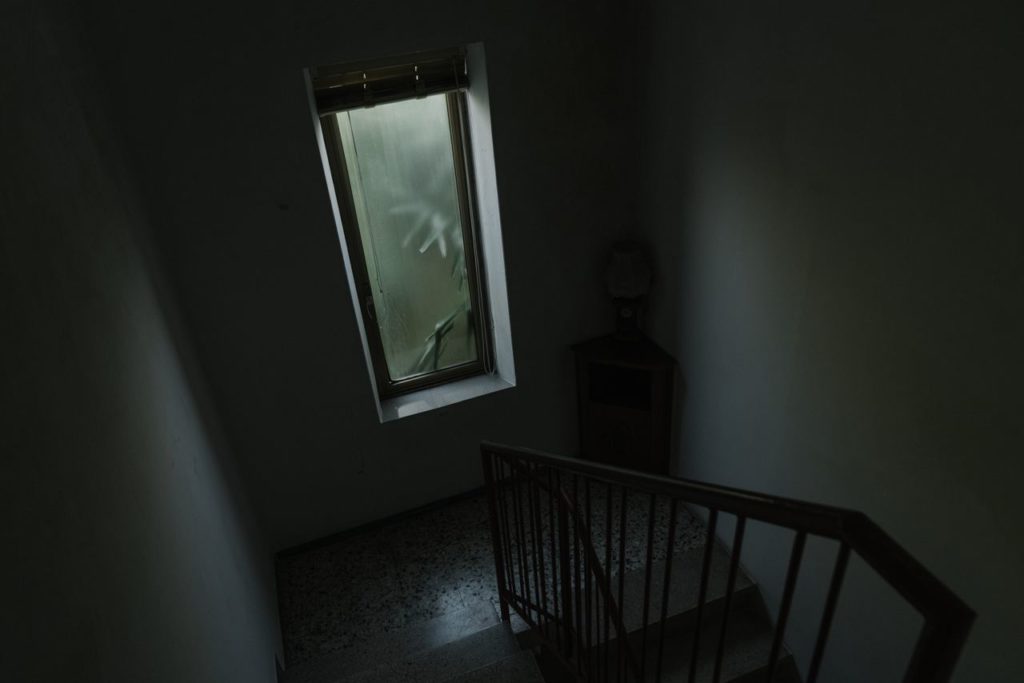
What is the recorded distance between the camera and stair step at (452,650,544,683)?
7.75ft

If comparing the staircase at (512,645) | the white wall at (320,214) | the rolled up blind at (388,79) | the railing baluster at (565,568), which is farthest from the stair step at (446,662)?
the rolled up blind at (388,79)

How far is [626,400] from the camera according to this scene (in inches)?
146

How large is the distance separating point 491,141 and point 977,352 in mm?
2117

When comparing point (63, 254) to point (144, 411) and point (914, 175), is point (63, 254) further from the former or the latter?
point (914, 175)

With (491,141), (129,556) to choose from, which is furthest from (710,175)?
(129,556)

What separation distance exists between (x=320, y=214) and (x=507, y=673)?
207 cm

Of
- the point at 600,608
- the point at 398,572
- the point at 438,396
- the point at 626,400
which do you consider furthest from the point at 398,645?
the point at 626,400

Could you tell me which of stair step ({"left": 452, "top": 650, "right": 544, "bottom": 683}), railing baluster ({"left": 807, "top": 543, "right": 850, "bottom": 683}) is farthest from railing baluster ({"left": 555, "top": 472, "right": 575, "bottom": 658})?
railing baluster ({"left": 807, "top": 543, "right": 850, "bottom": 683})

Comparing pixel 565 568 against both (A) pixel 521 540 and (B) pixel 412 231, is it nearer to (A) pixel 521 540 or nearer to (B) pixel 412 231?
(A) pixel 521 540

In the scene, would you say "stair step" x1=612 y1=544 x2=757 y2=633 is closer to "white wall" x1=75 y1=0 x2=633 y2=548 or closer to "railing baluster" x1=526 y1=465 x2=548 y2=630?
"railing baluster" x1=526 y1=465 x2=548 y2=630

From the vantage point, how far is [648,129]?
3184mm

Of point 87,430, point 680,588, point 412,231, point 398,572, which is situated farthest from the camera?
point 398,572

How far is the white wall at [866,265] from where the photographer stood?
1651 millimetres

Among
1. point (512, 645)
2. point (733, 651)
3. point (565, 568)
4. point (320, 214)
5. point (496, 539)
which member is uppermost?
point (320, 214)
